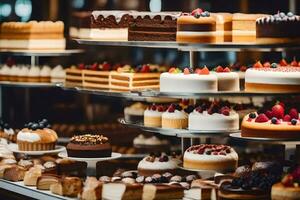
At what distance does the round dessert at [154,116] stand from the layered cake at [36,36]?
224 cm

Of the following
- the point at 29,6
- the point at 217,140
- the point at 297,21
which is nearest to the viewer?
the point at 297,21

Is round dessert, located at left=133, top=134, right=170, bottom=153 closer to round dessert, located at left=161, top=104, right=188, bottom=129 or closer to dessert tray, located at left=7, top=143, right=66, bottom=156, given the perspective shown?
dessert tray, located at left=7, top=143, right=66, bottom=156

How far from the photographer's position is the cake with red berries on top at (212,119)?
667 centimetres

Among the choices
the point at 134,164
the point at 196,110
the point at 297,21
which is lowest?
the point at 134,164

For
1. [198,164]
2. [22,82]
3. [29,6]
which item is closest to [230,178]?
[198,164]

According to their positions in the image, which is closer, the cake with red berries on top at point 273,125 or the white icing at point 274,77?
the cake with red berries on top at point 273,125

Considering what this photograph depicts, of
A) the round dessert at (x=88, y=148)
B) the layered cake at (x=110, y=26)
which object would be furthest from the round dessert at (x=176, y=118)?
the layered cake at (x=110, y=26)

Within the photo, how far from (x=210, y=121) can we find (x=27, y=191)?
145 centimetres

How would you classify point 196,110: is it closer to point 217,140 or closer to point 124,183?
point 124,183

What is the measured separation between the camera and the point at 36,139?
25.3 ft

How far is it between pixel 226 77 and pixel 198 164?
68cm

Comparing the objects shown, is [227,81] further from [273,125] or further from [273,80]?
[273,125]

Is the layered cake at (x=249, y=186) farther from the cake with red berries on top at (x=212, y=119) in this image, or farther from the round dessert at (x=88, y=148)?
the round dessert at (x=88, y=148)

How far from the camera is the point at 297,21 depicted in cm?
646
